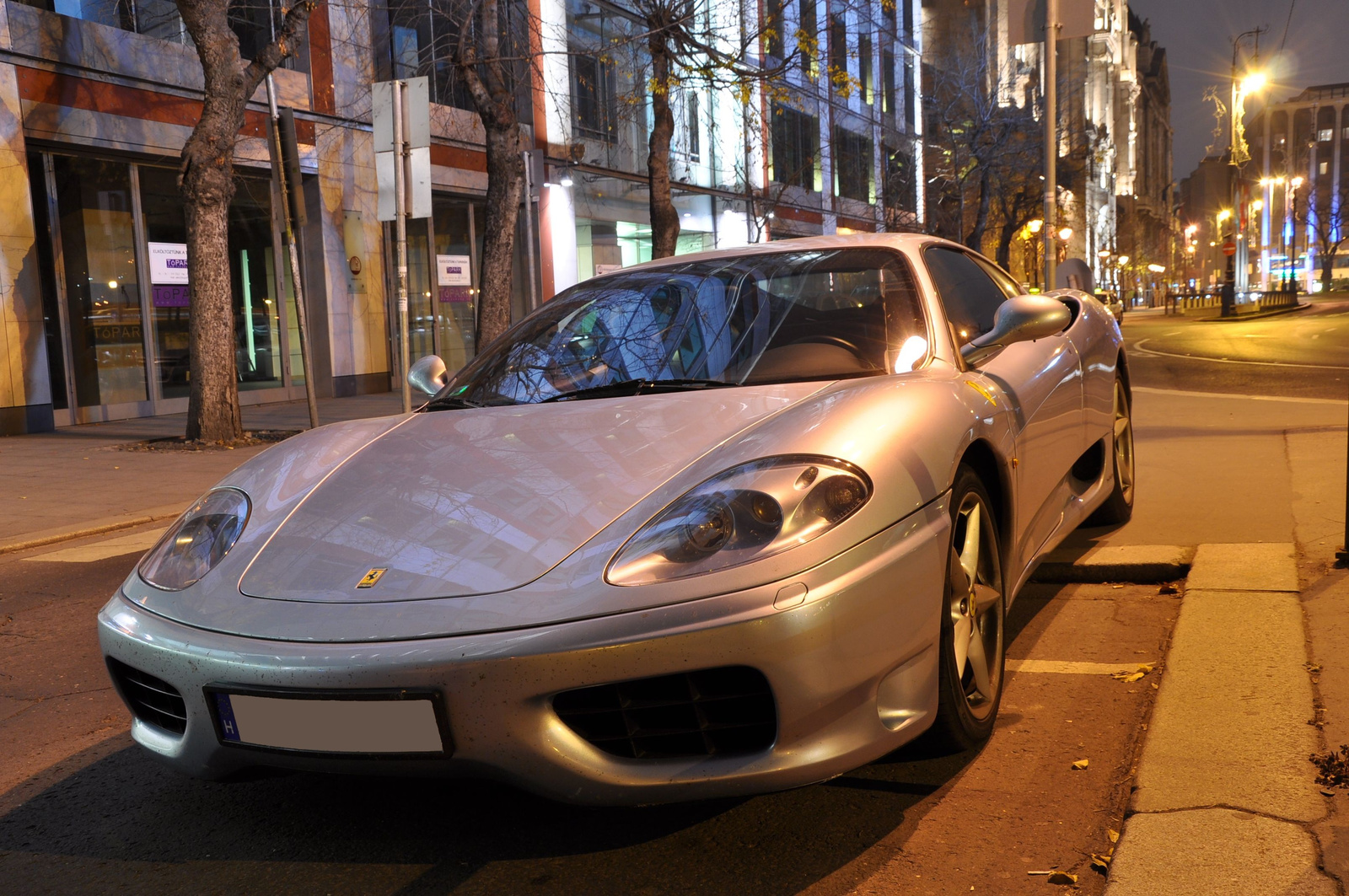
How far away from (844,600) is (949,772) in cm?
83

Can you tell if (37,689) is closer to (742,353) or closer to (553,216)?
(742,353)

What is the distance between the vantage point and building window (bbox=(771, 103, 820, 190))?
33.2 metres

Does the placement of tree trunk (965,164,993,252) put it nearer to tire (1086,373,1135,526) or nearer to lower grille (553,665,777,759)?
tire (1086,373,1135,526)

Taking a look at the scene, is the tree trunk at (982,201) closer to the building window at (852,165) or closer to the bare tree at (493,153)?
the building window at (852,165)

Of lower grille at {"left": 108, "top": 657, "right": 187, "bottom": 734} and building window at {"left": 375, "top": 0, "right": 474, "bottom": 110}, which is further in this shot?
building window at {"left": 375, "top": 0, "right": 474, "bottom": 110}

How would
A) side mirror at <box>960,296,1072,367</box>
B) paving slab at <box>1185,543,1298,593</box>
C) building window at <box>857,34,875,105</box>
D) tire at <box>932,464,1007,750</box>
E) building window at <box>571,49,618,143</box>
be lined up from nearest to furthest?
tire at <box>932,464,1007,750</box> → side mirror at <box>960,296,1072,367</box> → paving slab at <box>1185,543,1298,593</box> → building window at <box>571,49,618,143</box> → building window at <box>857,34,875,105</box>

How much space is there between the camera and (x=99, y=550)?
6656mm

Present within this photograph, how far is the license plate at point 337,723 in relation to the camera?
2.16m

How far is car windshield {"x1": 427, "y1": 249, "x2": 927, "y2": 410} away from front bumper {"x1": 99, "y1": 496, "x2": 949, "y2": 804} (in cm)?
106

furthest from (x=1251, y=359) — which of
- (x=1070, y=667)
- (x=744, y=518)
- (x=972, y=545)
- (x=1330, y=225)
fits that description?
(x=1330, y=225)

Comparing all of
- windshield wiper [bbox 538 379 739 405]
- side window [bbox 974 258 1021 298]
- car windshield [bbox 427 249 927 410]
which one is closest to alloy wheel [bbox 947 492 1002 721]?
car windshield [bbox 427 249 927 410]

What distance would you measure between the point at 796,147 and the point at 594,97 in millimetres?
11762

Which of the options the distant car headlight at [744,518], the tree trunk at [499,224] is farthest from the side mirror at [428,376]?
the tree trunk at [499,224]

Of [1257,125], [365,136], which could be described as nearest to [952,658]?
[365,136]
